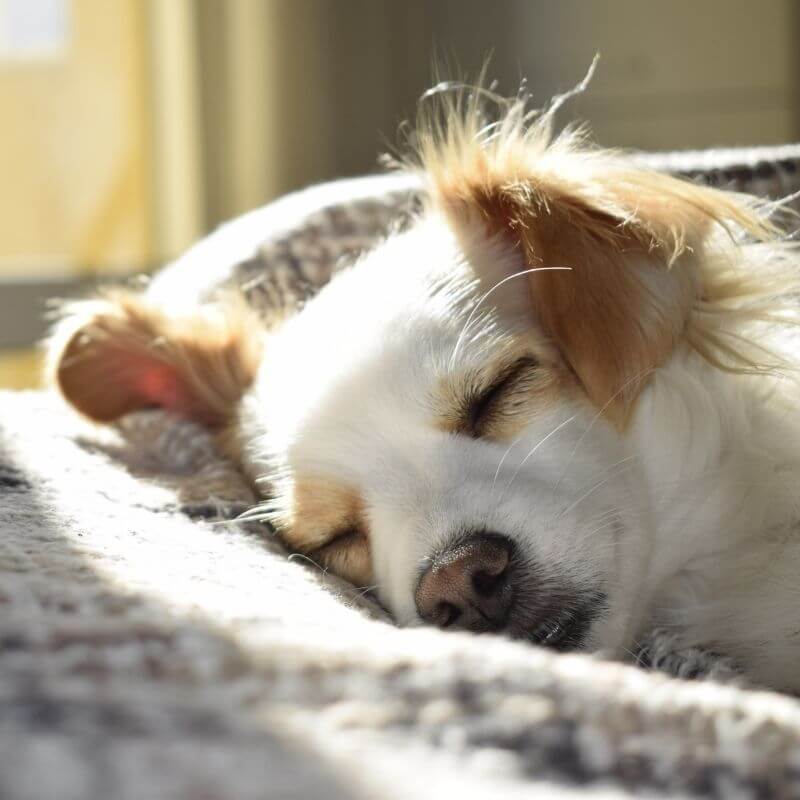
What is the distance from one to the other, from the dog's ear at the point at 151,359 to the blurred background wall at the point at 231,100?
6.51ft

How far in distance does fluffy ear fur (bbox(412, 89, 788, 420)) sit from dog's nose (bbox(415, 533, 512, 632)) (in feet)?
0.85

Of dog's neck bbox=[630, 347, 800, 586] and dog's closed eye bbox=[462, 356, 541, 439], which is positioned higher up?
dog's closed eye bbox=[462, 356, 541, 439]

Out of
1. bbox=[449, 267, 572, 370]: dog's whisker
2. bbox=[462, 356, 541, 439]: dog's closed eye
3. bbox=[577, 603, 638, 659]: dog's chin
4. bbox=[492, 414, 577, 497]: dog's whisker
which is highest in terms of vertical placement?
bbox=[449, 267, 572, 370]: dog's whisker

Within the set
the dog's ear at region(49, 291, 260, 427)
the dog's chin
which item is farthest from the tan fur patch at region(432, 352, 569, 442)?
the dog's ear at region(49, 291, 260, 427)

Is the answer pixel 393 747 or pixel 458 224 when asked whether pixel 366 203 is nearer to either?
pixel 458 224

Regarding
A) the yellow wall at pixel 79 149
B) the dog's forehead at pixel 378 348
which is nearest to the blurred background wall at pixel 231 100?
the yellow wall at pixel 79 149

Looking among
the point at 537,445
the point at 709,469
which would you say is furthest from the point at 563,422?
the point at 709,469

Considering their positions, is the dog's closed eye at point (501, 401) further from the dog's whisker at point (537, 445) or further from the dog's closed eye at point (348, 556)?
the dog's closed eye at point (348, 556)

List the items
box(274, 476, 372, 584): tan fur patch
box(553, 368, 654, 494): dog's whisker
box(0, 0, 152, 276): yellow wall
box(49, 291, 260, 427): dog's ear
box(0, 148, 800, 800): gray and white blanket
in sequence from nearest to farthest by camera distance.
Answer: box(0, 148, 800, 800): gray and white blanket
box(553, 368, 654, 494): dog's whisker
box(274, 476, 372, 584): tan fur patch
box(49, 291, 260, 427): dog's ear
box(0, 0, 152, 276): yellow wall

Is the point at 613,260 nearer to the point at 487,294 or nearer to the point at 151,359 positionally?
the point at 487,294

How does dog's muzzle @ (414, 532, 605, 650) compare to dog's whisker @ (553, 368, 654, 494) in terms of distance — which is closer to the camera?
dog's muzzle @ (414, 532, 605, 650)

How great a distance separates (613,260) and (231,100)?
109 inches

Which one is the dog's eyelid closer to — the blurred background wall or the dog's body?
the dog's body

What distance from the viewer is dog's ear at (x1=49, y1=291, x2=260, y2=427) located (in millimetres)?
1583
